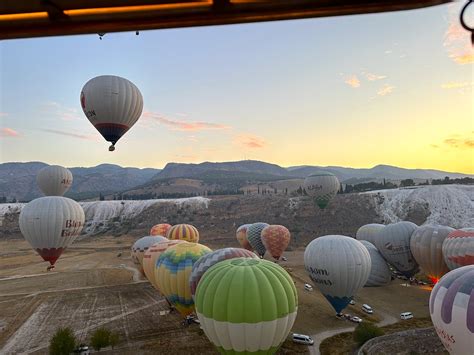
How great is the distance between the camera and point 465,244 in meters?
28.0

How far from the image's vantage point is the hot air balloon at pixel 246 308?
1563 cm

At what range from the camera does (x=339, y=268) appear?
84.4ft

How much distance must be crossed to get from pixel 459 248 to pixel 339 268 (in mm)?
11216

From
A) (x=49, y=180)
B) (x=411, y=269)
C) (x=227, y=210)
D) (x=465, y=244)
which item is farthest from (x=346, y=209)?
(x=49, y=180)

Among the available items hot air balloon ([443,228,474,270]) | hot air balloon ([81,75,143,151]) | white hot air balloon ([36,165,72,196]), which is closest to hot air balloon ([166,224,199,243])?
hot air balloon ([81,75,143,151])

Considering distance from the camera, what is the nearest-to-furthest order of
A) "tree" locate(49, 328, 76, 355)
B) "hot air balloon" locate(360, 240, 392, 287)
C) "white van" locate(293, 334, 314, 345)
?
1. "tree" locate(49, 328, 76, 355)
2. "white van" locate(293, 334, 314, 345)
3. "hot air balloon" locate(360, 240, 392, 287)

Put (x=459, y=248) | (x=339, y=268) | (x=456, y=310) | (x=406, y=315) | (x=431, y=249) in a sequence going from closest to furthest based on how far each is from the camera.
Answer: (x=456, y=310) → (x=339, y=268) → (x=406, y=315) → (x=459, y=248) → (x=431, y=249)

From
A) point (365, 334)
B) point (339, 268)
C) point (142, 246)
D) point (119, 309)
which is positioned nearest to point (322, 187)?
point (142, 246)

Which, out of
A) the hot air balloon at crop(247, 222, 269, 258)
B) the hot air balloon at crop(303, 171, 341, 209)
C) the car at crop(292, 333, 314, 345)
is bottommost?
the car at crop(292, 333, 314, 345)

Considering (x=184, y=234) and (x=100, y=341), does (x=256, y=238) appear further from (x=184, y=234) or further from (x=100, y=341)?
(x=100, y=341)

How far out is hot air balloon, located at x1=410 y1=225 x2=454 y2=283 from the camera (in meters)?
31.9

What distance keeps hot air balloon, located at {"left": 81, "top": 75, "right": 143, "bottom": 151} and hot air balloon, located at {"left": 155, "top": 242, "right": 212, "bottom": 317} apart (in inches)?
490

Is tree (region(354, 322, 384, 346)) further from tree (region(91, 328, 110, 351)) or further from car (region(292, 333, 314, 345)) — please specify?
tree (region(91, 328, 110, 351))

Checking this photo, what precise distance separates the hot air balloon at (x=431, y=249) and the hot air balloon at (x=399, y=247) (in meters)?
1.67
